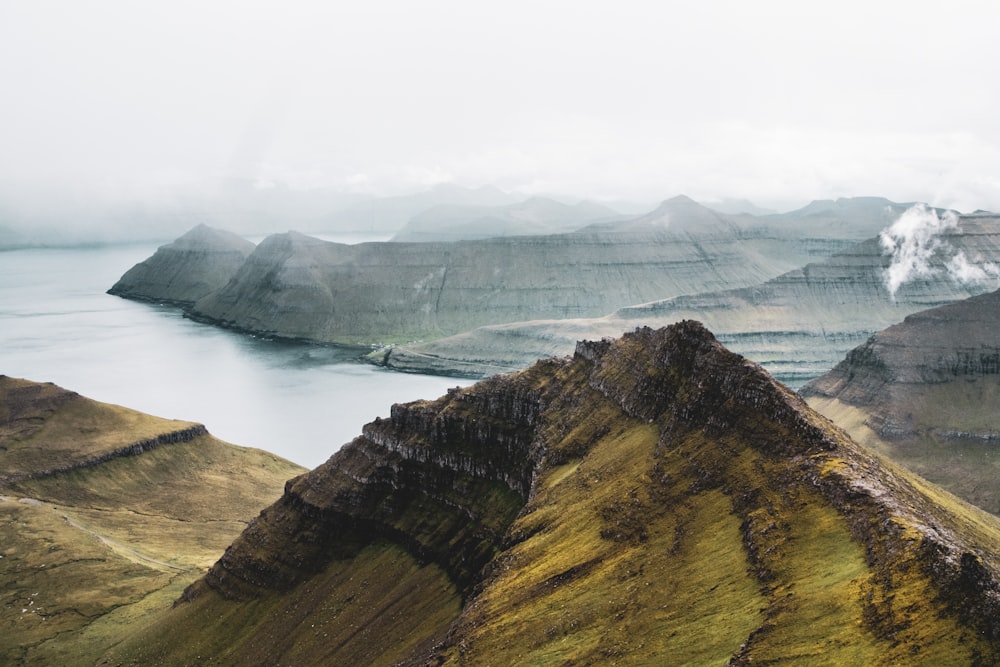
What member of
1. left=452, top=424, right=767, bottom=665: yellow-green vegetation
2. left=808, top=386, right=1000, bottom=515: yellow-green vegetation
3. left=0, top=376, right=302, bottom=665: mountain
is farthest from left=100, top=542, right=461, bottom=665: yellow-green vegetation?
left=808, top=386, right=1000, bottom=515: yellow-green vegetation

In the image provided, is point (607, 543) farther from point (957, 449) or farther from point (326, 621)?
point (957, 449)

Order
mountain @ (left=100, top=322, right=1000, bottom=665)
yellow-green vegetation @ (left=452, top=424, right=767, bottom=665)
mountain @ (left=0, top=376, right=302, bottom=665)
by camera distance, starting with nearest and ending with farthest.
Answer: mountain @ (left=100, top=322, right=1000, bottom=665) < yellow-green vegetation @ (left=452, top=424, right=767, bottom=665) < mountain @ (left=0, top=376, right=302, bottom=665)

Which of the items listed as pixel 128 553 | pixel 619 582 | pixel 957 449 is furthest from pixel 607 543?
pixel 957 449

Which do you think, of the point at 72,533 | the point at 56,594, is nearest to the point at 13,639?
the point at 56,594

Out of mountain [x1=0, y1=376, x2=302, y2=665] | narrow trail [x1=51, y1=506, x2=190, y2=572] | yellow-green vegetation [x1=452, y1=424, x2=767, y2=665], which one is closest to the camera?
yellow-green vegetation [x1=452, y1=424, x2=767, y2=665]

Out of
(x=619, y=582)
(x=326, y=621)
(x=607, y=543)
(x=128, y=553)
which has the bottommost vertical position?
(x=128, y=553)

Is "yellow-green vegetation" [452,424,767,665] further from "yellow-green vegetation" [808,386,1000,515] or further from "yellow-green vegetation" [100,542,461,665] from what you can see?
"yellow-green vegetation" [808,386,1000,515]
